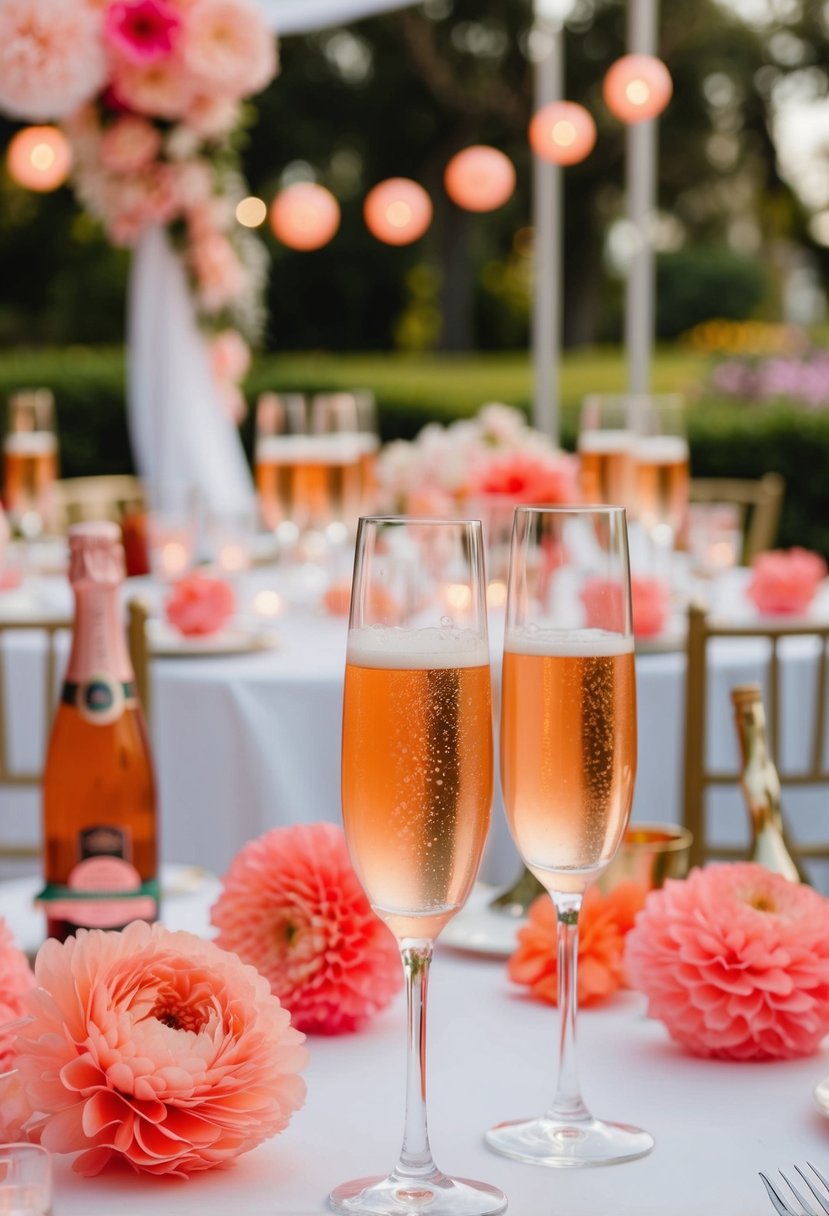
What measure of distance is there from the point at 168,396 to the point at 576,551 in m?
4.71

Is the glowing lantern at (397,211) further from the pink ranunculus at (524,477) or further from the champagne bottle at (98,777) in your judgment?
the champagne bottle at (98,777)

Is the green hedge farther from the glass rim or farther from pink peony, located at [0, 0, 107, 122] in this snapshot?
the glass rim

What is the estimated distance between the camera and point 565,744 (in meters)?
1.04

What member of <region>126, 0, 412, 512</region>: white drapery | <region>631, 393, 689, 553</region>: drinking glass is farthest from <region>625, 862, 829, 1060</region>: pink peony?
<region>126, 0, 412, 512</region>: white drapery

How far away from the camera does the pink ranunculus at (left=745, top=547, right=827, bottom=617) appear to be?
339 cm

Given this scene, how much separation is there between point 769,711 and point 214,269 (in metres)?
3.09

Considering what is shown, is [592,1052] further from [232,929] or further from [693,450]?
[693,450]

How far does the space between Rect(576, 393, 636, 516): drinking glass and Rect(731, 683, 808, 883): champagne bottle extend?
7.37 ft

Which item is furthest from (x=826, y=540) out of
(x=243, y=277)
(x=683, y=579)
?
(x=683, y=579)

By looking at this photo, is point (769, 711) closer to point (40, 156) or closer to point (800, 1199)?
point (800, 1199)

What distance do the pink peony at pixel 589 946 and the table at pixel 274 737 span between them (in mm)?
1689

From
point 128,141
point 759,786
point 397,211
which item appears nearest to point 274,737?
point 759,786

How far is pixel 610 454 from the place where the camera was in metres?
3.64

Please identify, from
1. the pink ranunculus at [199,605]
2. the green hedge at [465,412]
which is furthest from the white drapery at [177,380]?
the green hedge at [465,412]
